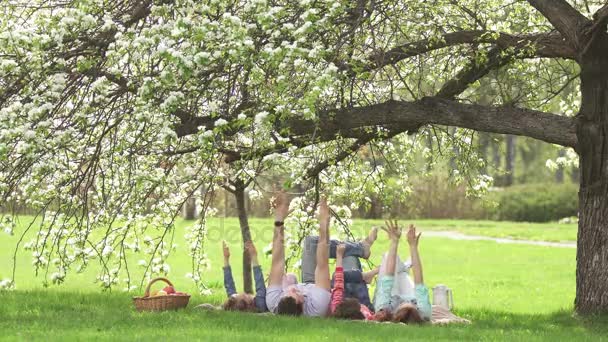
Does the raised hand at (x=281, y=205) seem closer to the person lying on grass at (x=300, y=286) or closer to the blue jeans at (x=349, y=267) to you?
the person lying on grass at (x=300, y=286)

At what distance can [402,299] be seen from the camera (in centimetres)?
938

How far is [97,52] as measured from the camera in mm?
8805

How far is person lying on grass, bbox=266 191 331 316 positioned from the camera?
924 centimetres

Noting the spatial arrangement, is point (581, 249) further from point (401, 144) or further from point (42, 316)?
point (42, 316)

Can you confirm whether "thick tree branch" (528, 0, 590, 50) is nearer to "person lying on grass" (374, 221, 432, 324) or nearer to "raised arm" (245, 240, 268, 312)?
"person lying on grass" (374, 221, 432, 324)

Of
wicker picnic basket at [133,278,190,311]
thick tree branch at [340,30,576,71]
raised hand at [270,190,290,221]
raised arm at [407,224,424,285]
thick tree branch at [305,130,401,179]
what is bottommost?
wicker picnic basket at [133,278,190,311]

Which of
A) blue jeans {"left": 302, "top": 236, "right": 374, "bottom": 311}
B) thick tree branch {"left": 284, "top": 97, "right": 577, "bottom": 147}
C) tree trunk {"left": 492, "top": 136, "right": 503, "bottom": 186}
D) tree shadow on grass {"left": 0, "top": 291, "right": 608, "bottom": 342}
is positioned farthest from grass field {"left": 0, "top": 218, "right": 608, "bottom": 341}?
tree trunk {"left": 492, "top": 136, "right": 503, "bottom": 186}

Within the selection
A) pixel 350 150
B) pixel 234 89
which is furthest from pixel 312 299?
pixel 350 150

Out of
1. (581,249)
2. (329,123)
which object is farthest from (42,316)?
(581,249)

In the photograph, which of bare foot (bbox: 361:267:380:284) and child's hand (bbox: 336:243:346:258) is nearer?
child's hand (bbox: 336:243:346:258)

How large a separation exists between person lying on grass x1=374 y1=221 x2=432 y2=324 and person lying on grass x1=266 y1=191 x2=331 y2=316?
0.53 m

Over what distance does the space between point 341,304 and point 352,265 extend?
94cm

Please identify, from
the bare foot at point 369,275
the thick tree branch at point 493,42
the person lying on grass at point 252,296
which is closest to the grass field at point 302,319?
the person lying on grass at point 252,296

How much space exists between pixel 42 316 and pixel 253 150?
291 centimetres
